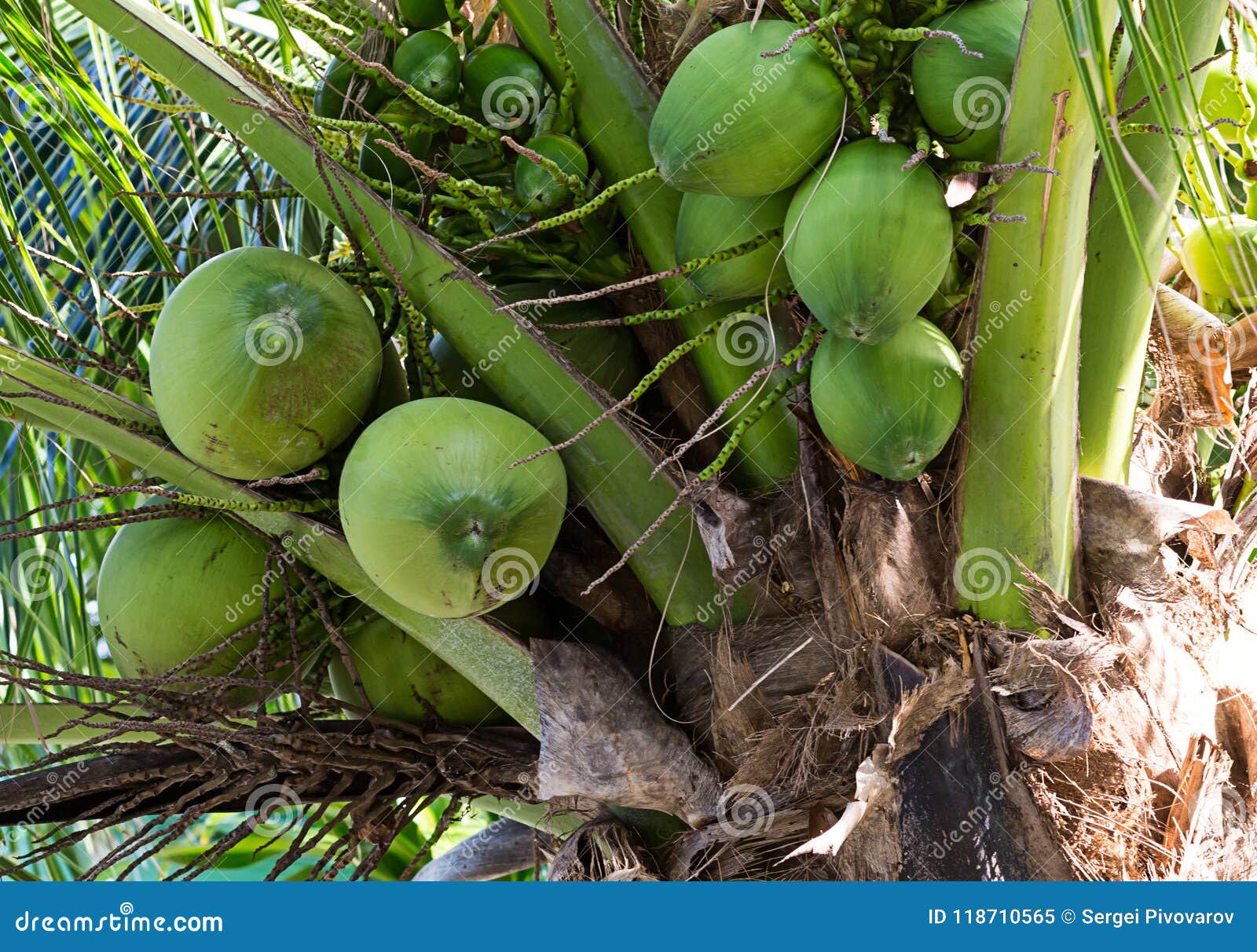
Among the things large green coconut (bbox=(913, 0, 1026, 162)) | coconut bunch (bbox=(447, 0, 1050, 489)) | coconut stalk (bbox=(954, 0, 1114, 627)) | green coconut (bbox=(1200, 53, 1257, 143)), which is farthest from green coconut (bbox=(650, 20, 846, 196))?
green coconut (bbox=(1200, 53, 1257, 143))

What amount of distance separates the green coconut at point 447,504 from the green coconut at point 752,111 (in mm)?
432

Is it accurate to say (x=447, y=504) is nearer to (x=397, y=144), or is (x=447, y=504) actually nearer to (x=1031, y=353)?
(x=397, y=144)

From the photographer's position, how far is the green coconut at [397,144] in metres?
1.67

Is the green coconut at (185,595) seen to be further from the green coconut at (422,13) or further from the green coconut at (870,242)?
the green coconut at (870,242)

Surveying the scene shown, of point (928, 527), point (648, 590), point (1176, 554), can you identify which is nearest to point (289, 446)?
point (648, 590)

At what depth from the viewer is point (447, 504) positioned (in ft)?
4.69

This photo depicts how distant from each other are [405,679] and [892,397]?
0.90 m

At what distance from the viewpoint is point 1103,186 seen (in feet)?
→ 4.97

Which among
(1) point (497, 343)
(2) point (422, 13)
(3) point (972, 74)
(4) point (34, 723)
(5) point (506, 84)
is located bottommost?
(4) point (34, 723)

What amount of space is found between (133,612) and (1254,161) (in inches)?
76.5

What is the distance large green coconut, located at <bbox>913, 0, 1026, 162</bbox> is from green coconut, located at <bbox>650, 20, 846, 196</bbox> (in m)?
0.11

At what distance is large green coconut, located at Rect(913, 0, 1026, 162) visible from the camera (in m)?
1.29

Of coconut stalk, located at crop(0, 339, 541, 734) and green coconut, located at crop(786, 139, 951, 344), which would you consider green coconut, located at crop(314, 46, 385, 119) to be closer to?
coconut stalk, located at crop(0, 339, 541, 734)

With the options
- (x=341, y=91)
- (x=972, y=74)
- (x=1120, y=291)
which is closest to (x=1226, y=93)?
(x=1120, y=291)
